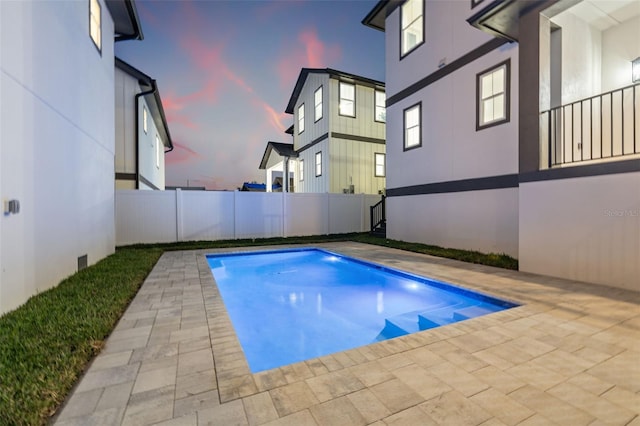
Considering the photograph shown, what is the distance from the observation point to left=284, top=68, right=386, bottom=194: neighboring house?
13234mm

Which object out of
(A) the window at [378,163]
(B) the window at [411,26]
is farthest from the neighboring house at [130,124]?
(A) the window at [378,163]

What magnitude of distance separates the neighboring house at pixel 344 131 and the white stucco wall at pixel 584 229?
8.72 meters

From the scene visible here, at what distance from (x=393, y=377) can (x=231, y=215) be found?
9.78 metres

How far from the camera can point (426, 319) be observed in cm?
399

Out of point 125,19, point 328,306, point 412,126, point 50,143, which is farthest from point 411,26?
point 50,143

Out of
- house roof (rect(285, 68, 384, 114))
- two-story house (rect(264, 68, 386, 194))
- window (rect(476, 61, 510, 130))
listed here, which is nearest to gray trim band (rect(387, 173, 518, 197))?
window (rect(476, 61, 510, 130))

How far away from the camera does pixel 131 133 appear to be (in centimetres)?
1004

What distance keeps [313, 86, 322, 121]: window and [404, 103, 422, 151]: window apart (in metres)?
5.43

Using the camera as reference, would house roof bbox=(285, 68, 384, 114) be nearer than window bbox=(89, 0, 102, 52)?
No

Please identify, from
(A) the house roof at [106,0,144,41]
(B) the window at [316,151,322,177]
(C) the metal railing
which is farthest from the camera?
(B) the window at [316,151,322,177]

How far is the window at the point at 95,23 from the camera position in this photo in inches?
241

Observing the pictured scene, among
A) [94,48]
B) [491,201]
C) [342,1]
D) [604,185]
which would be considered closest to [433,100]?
[491,201]

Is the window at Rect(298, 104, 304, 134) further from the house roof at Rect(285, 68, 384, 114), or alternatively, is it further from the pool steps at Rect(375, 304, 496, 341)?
the pool steps at Rect(375, 304, 496, 341)

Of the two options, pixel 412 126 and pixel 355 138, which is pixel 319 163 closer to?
pixel 355 138
